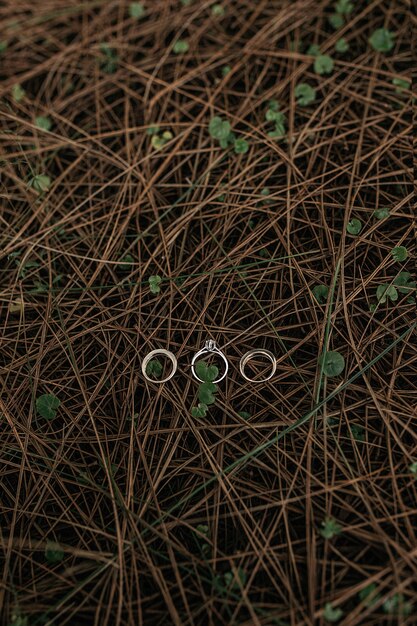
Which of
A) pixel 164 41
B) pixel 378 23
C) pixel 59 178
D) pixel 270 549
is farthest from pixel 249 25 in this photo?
pixel 270 549

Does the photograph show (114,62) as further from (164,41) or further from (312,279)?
(312,279)

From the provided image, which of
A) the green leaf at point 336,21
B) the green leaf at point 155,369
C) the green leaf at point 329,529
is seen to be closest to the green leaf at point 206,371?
the green leaf at point 155,369

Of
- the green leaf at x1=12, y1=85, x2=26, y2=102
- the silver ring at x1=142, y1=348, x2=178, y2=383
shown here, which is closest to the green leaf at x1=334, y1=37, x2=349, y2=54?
the green leaf at x1=12, y1=85, x2=26, y2=102

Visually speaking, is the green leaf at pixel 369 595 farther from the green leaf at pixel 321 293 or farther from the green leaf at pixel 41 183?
the green leaf at pixel 41 183

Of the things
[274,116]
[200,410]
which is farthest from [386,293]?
[274,116]

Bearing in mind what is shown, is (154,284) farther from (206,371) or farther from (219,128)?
(219,128)

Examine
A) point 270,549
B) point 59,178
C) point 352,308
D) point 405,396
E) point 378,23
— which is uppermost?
point 378,23

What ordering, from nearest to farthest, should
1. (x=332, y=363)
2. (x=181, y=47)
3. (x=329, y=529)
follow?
(x=329, y=529), (x=332, y=363), (x=181, y=47)
